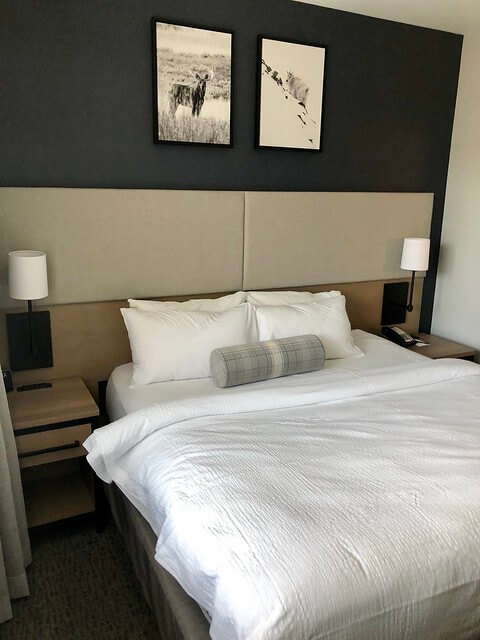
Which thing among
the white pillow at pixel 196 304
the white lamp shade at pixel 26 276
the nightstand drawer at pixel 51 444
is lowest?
the nightstand drawer at pixel 51 444

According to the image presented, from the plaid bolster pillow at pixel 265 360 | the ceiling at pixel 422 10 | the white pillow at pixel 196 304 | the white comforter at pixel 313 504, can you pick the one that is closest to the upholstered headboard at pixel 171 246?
the white pillow at pixel 196 304

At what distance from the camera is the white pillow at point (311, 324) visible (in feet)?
8.96

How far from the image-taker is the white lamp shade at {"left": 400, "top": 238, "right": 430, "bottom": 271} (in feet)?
10.9

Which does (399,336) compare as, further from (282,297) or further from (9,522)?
(9,522)

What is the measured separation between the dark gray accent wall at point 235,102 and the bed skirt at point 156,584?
1.61 metres

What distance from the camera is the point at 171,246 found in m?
2.78

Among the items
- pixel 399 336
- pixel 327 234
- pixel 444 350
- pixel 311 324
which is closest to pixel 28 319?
pixel 311 324

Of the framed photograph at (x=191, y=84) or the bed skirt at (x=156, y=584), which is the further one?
the framed photograph at (x=191, y=84)

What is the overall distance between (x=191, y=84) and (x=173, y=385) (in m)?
1.59

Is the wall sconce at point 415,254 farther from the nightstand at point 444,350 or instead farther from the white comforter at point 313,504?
the white comforter at point 313,504

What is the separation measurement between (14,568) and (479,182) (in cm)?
344

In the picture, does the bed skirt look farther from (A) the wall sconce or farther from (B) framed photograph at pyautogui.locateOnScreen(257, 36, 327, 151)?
(A) the wall sconce

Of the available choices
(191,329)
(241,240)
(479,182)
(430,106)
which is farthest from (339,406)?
(430,106)

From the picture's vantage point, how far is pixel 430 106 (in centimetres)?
346
